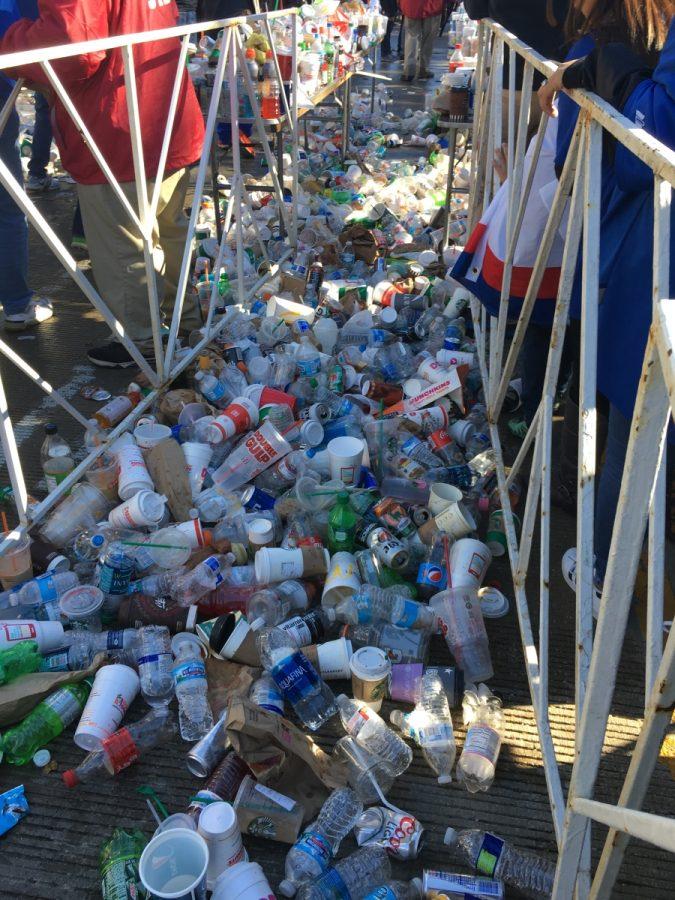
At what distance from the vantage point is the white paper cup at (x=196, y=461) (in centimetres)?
321

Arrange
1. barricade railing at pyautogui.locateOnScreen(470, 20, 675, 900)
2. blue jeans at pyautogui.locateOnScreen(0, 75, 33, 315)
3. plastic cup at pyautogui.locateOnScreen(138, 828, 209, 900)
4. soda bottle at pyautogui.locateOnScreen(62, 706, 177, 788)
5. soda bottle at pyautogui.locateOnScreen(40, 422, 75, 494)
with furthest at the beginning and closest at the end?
1. blue jeans at pyautogui.locateOnScreen(0, 75, 33, 315)
2. soda bottle at pyautogui.locateOnScreen(40, 422, 75, 494)
3. soda bottle at pyautogui.locateOnScreen(62, 706, 177, 788)
4. plastic cup at pyautogui.locateOnScreen(138, 828, 209, 900)
5. barricade railing at pyautogui.locateOnScreen(470, 20, 675, 900)

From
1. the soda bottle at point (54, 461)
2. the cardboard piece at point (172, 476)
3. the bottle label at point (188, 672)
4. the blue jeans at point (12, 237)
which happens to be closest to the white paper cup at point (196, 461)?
the cardboard piece at point (172, 476)

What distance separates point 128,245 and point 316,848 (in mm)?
3147

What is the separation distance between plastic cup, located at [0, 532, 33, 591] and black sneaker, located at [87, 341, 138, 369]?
70.6 inches

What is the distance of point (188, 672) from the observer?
94.0 inches

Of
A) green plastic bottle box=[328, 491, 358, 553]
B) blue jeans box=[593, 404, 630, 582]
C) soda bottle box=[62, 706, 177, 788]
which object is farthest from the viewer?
green plastic bottle box=[328, 491, 358, 553]

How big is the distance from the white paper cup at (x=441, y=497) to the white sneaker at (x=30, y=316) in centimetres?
313

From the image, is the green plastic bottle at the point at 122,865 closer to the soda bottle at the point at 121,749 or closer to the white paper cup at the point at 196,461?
the soda bottle at the point at 121,749

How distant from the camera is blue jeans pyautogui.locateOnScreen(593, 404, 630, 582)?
7.63 feet

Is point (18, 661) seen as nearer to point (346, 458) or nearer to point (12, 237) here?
point (346, 458)

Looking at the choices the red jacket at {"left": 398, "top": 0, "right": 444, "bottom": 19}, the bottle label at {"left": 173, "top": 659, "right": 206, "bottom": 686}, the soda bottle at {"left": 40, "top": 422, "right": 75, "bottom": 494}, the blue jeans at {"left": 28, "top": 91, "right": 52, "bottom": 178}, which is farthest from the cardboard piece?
the red jacket at {"left": 398, "top": 0, "right": 444, "bottom": 19}

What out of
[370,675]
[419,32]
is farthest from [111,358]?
[419,32]

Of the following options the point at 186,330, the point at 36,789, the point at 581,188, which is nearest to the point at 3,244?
the point at 186,330

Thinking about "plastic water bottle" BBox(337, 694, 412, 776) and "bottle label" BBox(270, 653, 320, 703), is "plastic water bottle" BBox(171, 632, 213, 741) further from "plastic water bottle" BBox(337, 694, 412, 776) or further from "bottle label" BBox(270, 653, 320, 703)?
"plastic water bottle" BBox(337, 694, 412, 776)
